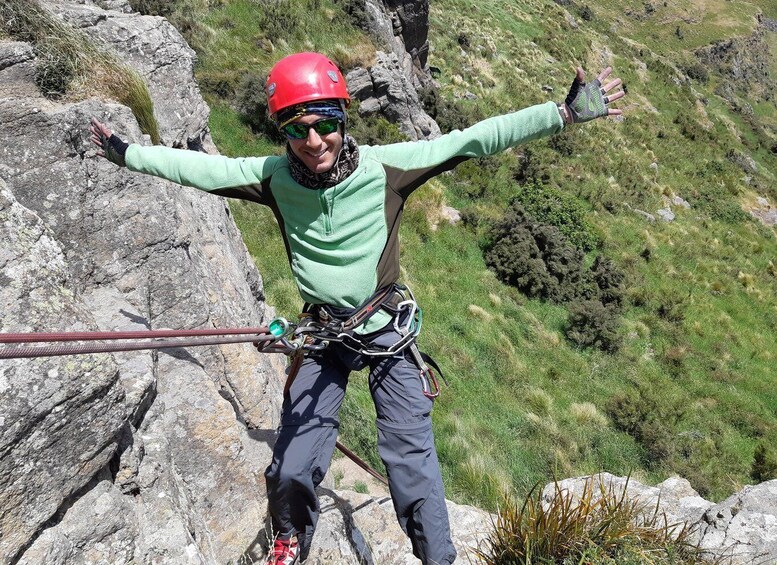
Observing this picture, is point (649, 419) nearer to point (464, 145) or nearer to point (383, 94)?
point (464, 145)

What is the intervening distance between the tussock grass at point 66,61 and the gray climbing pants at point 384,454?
3.20 metres

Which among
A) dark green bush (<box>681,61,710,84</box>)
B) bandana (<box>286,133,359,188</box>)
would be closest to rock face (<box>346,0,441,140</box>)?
bandana (<box>286,133,359,188</box>)

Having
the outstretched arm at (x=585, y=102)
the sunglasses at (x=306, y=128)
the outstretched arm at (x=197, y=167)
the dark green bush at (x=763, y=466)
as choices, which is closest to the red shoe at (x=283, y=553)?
the outstretched arm at (x=197, y=167)

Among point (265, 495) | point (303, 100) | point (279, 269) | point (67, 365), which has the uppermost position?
point (303, 100)

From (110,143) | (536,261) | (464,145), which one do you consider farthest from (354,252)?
(536,261)

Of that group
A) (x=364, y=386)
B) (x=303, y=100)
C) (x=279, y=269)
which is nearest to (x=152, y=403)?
(x=303, y=100)

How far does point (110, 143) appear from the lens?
3123 millimetres

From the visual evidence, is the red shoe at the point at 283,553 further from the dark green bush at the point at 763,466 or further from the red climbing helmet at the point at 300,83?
the dark green bush at the point at 763,466

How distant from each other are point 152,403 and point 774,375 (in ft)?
51.7

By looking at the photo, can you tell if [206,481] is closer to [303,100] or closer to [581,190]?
[303,100]

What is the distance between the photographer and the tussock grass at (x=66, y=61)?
404 centimetres

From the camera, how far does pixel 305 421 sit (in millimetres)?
3090

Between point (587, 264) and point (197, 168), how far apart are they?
47.2 ft

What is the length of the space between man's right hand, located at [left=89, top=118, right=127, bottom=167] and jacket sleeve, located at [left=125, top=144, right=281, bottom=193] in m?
0.07
